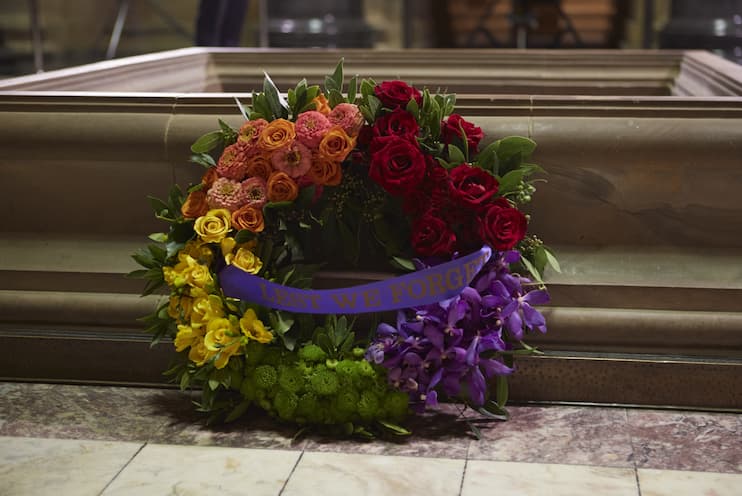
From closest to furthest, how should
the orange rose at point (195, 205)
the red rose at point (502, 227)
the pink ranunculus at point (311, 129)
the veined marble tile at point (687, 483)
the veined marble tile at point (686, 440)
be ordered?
1. the veined marble tile at point (687, 483)
2. the veined marble tile at point (686, 440)
3. the red rose at point (502, 227)
4. the pink ranunculus at point (311, 129)
5. the orange rose at point (195, 205)

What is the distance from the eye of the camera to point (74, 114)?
3242 millimetres

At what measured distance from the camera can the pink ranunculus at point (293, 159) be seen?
2869mm

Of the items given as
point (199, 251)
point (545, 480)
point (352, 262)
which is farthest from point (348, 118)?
point (545, 480)

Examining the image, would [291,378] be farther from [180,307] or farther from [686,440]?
[686,440]

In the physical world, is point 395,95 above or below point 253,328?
above

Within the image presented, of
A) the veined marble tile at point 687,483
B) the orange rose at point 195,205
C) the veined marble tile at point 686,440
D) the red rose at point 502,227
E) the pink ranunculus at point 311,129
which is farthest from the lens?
the orange rose at point 195,205

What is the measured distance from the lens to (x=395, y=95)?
2883 millimetres

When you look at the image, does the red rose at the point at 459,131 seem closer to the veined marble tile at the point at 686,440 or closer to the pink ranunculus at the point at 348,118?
the pink ranunculus at the point at 348,118

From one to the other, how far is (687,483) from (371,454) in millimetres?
757

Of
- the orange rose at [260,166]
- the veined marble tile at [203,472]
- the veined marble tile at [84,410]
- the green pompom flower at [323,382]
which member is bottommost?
the veined marble tile at [203,472]

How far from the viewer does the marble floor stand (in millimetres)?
2562

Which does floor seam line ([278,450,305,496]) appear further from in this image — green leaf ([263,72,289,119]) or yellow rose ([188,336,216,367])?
Answer: green leaf ([263,72,289,119])

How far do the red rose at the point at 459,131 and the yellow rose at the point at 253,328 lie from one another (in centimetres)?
68

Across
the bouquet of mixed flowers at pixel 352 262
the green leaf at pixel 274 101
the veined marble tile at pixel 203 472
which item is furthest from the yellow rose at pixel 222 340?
the green leaf at pixel 274 101
